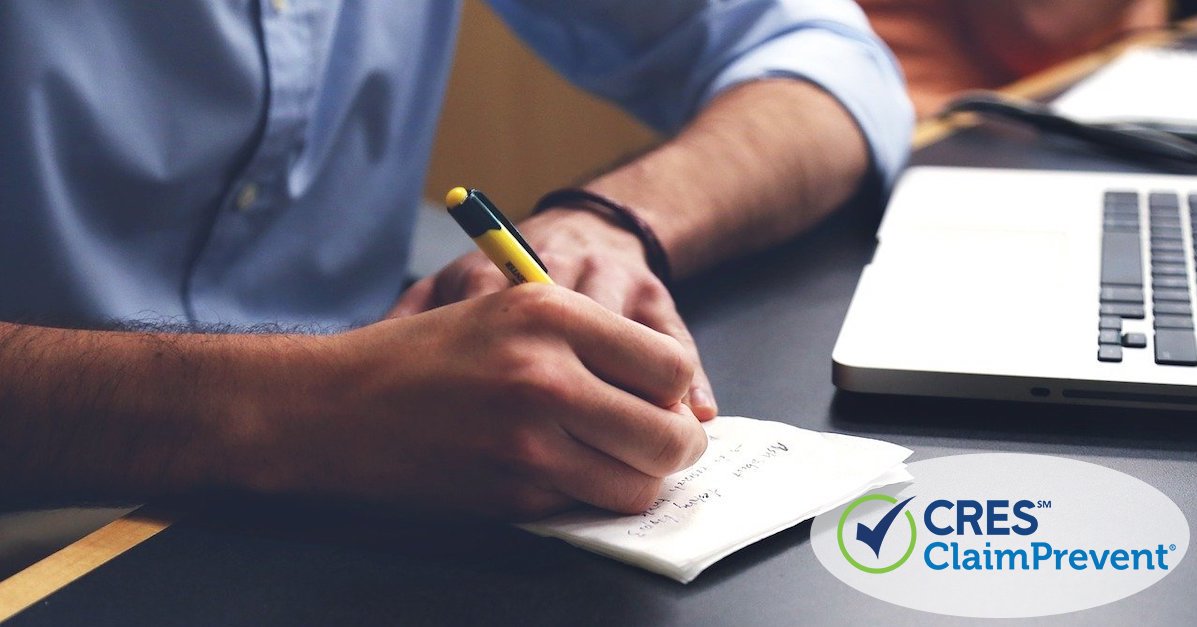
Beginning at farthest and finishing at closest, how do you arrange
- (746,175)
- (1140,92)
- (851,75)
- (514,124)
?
(514,124), (1140,92), (851,75), (746,175)

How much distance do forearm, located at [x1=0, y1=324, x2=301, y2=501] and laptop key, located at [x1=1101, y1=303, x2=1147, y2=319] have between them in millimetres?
366

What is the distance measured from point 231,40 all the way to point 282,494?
377 mm

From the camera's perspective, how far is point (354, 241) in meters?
0.87

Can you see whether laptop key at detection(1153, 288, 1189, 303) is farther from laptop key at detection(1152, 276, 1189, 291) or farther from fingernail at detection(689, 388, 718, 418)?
fingernail at detection(689, 388, 718, 418)

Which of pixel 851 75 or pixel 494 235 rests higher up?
pixel 494 235

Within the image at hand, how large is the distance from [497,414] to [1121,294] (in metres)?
0.31

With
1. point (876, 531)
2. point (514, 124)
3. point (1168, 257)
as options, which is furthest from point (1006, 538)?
point (514, 124)

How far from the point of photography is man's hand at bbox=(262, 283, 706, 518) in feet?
1.32

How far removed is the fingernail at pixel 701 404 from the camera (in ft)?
1.61

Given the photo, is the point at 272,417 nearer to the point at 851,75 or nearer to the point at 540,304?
the point at 540,304

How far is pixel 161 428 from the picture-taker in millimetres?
437

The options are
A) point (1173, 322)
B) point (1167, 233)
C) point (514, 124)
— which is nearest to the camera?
point (1173, 322)

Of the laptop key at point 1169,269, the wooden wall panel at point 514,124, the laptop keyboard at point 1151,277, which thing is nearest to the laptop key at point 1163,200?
the laptop keyboard at point 1151,277

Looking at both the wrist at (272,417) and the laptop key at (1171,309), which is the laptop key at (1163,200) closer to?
the laptop key at (1171,309)
